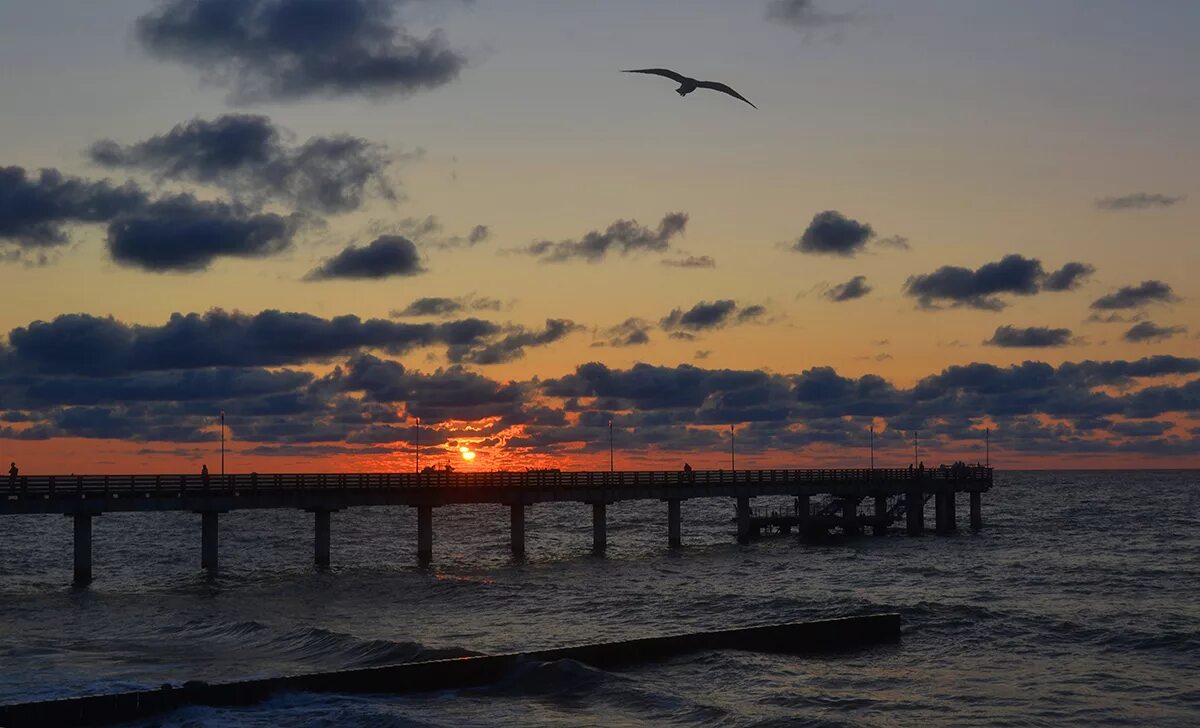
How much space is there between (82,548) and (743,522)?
1729 inches

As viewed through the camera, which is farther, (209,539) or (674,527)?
(674,527)

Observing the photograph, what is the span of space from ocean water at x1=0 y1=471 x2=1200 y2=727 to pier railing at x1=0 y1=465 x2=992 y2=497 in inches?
174

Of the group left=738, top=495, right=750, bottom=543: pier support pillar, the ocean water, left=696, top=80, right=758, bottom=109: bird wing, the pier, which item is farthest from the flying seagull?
left=738, top=495, right=750, bottom=543: pier support pillar

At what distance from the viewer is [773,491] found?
8469 centimetres

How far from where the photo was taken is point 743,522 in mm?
87312

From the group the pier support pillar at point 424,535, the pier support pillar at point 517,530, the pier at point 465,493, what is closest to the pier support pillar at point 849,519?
the pier at point 465,493

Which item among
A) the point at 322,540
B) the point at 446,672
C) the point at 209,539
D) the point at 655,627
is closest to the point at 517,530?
the point at 322,540

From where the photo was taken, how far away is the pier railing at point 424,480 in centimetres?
5878

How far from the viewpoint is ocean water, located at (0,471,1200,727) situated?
3038cm

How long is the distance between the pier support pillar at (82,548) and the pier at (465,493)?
47 mm

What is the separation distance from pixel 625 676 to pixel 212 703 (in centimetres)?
1065

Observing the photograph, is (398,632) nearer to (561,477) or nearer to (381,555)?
(561,477)

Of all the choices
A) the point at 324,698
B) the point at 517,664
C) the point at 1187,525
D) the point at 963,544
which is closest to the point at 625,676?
the point at 517,664

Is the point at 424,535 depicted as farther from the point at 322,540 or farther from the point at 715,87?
the point at 715,87
